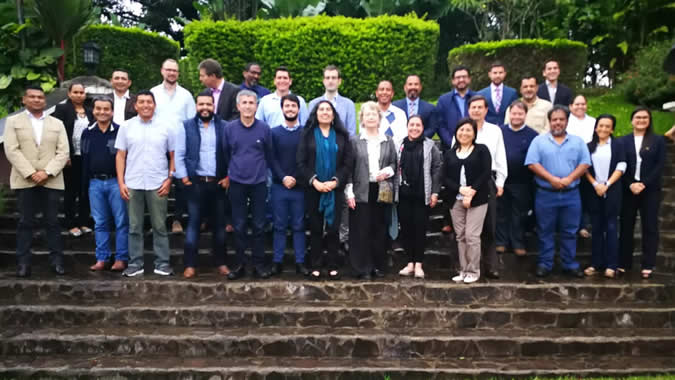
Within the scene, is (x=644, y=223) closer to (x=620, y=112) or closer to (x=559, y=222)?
(x=559, y=222)

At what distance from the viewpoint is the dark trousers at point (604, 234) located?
6.02 m

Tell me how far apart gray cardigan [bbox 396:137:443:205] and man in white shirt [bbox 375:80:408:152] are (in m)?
0.47

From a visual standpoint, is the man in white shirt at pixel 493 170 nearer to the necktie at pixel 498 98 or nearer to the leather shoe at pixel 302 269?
the necktie at pixel 498 98

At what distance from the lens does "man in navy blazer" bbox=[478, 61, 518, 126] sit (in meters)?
6.94

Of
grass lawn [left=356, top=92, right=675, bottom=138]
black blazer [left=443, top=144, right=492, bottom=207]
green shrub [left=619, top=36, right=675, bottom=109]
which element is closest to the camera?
black blazer [left=443, top=144, right=492, bottom=207]

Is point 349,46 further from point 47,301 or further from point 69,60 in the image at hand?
point 47,301

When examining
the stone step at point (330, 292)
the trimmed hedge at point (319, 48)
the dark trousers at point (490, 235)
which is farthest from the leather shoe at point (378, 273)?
the trimmed hedge at point (319, 48)

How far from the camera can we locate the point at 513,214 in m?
6.41

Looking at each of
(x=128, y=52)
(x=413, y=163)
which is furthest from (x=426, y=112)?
(x=128, y=52)

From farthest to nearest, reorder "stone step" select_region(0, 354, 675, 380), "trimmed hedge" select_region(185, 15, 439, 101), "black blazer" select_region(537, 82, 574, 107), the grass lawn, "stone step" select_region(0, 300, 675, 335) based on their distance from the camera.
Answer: "trimmed hedge" select_region(185, 15, 439, 101) < the grass lawn < "black blazer" select_region(537, 82, 574, 107) < "stone step" select_region(0, 300, 675, 335) < "stone step" select_region(0, 354, 675, 380)

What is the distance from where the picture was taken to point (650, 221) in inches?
234

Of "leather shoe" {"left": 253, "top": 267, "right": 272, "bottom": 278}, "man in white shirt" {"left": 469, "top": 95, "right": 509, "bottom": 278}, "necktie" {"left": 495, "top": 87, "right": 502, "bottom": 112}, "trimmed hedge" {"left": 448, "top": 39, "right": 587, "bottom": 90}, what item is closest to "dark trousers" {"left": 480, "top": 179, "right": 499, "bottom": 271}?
"man in white shirt" {"left": 469, "top": 95, "right": 509, "bottom": 278}

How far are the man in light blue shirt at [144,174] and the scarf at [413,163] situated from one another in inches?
102

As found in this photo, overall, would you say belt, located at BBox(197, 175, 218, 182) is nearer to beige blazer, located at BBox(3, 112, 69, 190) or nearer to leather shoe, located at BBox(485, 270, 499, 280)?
beige blazer, located at BBox(3, 112, 69, 190)
